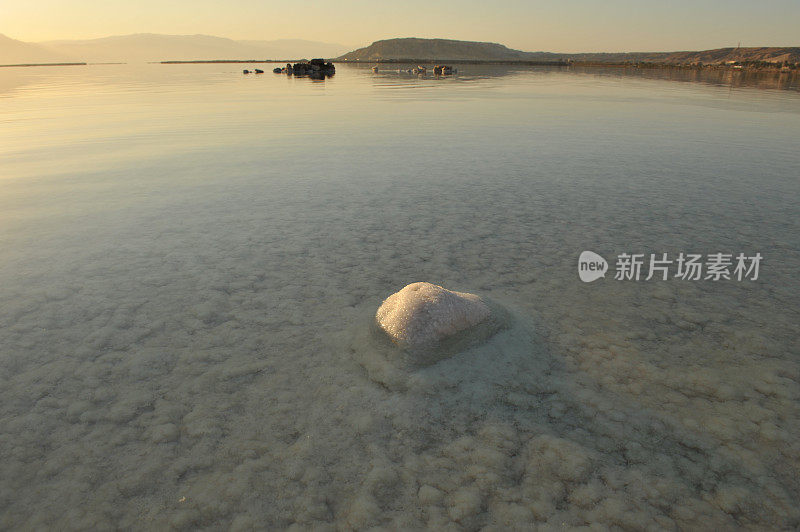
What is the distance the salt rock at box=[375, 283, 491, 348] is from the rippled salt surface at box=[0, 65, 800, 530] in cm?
23

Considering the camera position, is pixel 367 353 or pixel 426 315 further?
pixel 426 315

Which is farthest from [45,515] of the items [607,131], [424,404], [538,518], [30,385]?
[607,131]

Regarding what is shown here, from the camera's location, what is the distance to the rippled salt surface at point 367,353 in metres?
2.10

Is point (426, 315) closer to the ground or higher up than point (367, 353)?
higher up

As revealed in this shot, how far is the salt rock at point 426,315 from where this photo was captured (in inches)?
124

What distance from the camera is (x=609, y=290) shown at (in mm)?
3945

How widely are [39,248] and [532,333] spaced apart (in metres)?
4.87

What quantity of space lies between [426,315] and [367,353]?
0.47 meters

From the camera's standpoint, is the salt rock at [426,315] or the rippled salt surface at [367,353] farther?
the salt rock at [426,315]

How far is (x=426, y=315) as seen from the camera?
3.19 meters

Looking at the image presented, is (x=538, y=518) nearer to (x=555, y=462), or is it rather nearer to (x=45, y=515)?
(x=555, y=462)

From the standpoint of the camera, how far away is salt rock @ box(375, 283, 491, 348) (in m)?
3.14

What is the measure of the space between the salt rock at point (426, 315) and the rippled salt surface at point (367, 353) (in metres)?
0.23

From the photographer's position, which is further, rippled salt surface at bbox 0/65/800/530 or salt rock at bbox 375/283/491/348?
salt rock at bbox 375/283/491/348
